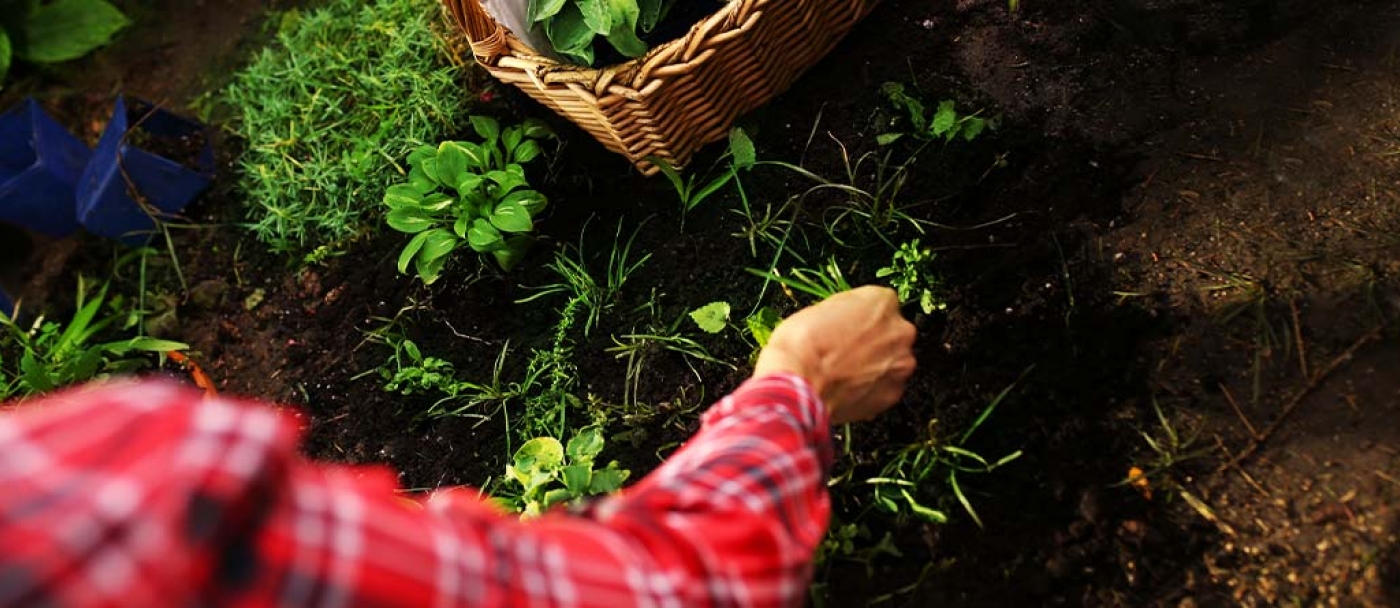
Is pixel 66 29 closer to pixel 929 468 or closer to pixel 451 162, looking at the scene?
pixel 451 162

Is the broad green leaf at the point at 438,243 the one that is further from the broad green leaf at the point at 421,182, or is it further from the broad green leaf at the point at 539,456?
the broad green leaf at the point at 539,456

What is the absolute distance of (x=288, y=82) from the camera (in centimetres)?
293

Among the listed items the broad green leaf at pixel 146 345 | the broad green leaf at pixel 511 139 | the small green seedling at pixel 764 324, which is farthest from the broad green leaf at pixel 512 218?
the broad green leaf at pixel 146 345

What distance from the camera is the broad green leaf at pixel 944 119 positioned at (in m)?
2.10

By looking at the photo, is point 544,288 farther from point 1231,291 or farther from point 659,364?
point 1231,291

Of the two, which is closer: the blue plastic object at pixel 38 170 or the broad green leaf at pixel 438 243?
the broad green leaf at pixel 438 243

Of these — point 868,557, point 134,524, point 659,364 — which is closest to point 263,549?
point 134,524

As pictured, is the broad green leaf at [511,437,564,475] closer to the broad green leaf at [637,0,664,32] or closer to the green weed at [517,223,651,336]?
the green weed at [517,223,651,336]

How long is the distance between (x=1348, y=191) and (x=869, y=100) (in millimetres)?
950

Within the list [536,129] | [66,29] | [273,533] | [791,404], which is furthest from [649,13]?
[66,29]

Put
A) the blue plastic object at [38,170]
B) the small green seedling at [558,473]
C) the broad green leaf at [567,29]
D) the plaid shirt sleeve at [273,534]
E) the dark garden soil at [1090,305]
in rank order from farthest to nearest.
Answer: the blue plastic object at [38,170]
the broad green leaf at [567,29]
the small green seedling at [558,473]
the dark garden soil at [1090,305]
the plaid shirt sleeve at [273,534]

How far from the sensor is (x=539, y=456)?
2.02 meters

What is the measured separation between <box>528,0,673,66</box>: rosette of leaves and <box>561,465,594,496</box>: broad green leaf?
0.83 meters

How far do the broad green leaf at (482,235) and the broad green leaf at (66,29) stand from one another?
1958 mm
